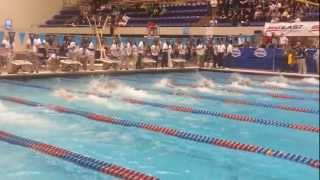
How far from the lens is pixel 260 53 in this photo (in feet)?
58.5

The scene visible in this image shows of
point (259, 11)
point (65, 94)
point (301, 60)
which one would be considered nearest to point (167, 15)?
point (259, 11)

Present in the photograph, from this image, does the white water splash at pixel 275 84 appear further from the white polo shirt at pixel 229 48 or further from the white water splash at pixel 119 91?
the white polo shirt at pixel 229 48

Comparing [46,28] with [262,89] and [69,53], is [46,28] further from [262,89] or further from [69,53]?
[262,89]

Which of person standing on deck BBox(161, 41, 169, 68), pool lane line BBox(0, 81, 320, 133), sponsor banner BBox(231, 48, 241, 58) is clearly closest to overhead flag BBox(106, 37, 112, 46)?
person standing on deck BBox(161, 41, 169, 68)

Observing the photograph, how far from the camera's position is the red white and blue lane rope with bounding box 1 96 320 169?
17.2 feet

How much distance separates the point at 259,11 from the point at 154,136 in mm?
13995

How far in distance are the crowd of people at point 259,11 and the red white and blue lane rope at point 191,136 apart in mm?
10070

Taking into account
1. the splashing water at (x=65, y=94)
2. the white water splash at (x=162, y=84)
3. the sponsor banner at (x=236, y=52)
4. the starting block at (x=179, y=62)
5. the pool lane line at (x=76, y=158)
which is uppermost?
the pool lane line at (x=76, y=158)

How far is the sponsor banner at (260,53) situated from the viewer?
17.6m

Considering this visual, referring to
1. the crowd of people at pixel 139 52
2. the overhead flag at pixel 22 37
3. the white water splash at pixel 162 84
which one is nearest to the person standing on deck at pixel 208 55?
the crowd of people at pixel 139 52

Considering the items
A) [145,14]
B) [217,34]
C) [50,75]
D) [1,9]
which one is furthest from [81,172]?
[1,9]

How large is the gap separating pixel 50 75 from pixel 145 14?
11.5 m

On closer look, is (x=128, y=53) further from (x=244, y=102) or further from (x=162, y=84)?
(x=244, y=102)

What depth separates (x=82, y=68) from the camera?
648 inches
